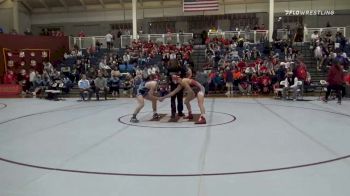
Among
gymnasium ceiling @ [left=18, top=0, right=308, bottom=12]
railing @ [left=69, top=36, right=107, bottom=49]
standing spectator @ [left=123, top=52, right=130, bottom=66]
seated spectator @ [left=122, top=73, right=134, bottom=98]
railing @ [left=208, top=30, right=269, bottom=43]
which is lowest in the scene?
seated spectator @ [left=122, top=73, right=134, bottom=98]

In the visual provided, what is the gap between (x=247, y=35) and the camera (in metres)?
23.9

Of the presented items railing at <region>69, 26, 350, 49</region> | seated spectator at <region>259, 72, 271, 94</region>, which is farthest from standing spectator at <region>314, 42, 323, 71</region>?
seated spectator at <region>259, 72, 271, 94</region>

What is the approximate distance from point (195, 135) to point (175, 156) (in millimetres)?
1806

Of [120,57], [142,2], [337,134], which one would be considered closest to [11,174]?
[337,134]

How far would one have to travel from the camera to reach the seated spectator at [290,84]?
1539 centimetres

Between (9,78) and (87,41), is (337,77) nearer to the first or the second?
(9,78)

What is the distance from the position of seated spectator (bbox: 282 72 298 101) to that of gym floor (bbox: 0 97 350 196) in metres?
4.82

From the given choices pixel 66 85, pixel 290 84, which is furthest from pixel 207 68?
pixel 66 85

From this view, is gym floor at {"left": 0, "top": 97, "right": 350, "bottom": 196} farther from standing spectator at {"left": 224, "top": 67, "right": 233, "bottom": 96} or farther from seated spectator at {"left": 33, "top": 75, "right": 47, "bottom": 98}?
seated spectator at {"left": 33, "top": 75, "right": 47, "bottom": 98}

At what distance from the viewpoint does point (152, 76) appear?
33.2 feet

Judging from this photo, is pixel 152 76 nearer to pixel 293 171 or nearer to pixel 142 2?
pixel 293 171

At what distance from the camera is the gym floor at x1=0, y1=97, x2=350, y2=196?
180 inches

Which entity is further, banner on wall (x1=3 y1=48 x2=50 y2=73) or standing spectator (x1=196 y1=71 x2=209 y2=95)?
banner on wall (x1=3 y1=48 x2=50 y2=73)

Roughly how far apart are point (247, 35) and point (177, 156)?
62.2ft
